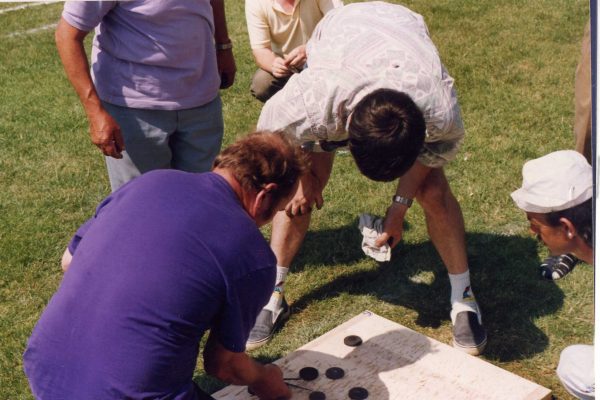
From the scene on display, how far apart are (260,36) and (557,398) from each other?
7.34 feet

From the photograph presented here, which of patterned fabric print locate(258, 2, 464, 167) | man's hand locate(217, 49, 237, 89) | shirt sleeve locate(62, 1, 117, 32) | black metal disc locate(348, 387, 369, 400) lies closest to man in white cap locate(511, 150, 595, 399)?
patterned fabric print locate(258, 2, 464, 167)

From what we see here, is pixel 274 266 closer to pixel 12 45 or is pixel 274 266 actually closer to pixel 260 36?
pixel 260 36

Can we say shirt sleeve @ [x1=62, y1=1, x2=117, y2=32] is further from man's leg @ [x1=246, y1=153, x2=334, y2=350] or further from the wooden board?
the wooden board

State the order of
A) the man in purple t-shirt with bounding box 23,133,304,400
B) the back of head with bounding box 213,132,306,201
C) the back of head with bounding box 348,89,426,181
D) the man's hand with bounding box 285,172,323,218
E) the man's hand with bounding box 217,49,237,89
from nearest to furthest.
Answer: the man in purple t-shirt with bounding box 23,133,304,400 → the back of head with bounding box 213,132,306,201 → the back of head with bounding box 348,89,426,181 → the man's hand with bounding box 285,172,323,218 → the man's hand with bounding box 217,49,237,89

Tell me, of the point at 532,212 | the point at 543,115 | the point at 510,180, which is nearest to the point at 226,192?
the point at 532,212

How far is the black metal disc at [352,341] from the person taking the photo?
11.4 feet

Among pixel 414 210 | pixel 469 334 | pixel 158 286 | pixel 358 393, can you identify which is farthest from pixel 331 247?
pixel 158 286

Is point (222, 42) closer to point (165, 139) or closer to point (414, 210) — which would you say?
point (165, 139)

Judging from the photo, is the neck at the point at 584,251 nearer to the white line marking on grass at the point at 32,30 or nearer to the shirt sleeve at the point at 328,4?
the shirt sleeve at the point at 328,4

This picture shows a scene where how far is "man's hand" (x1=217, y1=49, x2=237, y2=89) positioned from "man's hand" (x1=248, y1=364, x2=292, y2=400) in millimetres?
1794

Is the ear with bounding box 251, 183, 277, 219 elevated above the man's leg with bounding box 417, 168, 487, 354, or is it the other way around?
the ear with bounding box 251, 183, 277, 219

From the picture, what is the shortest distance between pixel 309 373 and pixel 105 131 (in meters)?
1.32

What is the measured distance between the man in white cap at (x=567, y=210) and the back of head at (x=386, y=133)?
416 mm

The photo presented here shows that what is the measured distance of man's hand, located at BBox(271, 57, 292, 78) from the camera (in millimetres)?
3814
